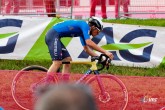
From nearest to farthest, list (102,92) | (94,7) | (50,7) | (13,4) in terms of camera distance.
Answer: (102,92), (13,4), (50,7), (94,7)

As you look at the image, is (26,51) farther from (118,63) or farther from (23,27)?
(118,63)

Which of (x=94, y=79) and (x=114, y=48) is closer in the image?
(x=94, y=79)

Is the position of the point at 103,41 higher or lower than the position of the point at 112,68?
higher

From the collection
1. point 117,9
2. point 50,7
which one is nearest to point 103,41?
point 117,9

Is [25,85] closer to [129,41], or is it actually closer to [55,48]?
[55,48]

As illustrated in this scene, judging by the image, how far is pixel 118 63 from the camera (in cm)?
1078

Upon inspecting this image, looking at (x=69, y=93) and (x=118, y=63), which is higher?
(x=69, y=93)

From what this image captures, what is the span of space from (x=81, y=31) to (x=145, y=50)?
4.12 metres

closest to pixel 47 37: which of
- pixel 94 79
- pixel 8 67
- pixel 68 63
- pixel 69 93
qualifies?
pixel 68 63

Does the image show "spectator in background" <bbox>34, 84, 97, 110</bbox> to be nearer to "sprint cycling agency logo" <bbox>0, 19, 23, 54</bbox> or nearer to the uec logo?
the uec logo

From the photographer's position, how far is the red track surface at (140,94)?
7043mm

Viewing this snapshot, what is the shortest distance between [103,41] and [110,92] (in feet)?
12.3

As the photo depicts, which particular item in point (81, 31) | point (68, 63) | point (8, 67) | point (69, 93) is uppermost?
point (69, 93)

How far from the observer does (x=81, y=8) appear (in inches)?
536
